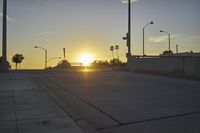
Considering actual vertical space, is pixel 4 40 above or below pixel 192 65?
above

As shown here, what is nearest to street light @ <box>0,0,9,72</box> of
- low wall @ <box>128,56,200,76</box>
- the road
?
low wall @ <box>128,56,200,76</box>

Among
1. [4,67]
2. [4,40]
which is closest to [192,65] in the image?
[4,67]

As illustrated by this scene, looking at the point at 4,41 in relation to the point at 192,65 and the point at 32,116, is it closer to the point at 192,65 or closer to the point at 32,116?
the point at 192,65

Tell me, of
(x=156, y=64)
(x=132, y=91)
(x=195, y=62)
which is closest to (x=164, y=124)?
(x=132, y=91)

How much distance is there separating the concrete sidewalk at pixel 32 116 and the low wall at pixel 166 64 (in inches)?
734

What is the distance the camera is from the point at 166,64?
3259cm

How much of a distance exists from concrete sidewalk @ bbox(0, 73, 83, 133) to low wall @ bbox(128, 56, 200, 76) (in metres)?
18.6

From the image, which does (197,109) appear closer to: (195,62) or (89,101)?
(89,101)

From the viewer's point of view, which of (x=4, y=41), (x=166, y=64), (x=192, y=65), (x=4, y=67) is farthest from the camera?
(x=166, y=64)

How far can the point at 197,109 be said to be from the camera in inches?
379

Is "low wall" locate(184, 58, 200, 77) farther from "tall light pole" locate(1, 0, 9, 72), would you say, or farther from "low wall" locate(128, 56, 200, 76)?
"tall light pole" locate(1, 0, 9, 72)

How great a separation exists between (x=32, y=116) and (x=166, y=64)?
987 inches

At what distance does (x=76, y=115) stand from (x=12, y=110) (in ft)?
6.58

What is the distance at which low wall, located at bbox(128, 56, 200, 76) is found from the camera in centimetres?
2939
